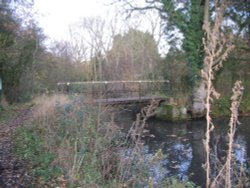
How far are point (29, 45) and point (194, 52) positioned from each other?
31.2 ft

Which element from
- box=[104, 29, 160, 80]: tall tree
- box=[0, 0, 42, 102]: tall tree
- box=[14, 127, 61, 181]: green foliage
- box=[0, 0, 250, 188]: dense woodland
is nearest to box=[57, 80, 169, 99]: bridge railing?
box=[0, 0, 250, 188]: dense woodland

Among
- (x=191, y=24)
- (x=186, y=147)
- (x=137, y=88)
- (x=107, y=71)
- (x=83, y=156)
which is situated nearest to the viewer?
(x=83, y=156)

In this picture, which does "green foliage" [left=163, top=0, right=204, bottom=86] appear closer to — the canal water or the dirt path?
the canal water

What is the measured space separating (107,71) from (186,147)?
1934 centimetres

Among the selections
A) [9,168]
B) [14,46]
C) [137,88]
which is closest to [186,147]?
[9,168]

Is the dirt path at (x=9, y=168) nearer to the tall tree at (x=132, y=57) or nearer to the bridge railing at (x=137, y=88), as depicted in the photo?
the bridge railing at (x=137, y=88)

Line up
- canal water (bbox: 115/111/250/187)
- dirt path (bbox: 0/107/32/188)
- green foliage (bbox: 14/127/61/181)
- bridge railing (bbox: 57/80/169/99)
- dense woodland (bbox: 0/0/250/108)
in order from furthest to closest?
bridge railing (bbox: 57/80/169/99) < dense woodland (bbox: 0/0/250/108) < canal water (bbox: 115/111/250/187) < green foliage (bbox: 14/127/61/181) < dirt path (bbox: 0/107/32/188)

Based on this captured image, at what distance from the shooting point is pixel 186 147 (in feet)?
37.9

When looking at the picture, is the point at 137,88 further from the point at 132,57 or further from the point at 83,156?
the point at 83,156

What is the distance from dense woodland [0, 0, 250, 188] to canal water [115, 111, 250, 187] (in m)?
1.03

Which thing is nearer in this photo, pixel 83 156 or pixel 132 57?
pixel 83 156

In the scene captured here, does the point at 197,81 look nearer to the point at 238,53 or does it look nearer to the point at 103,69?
the point at 238,53

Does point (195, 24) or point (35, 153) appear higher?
Result: point (195, 24)

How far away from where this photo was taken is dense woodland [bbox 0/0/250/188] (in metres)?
5.63
